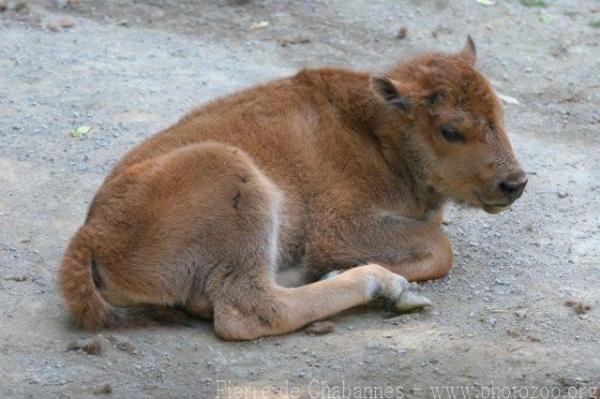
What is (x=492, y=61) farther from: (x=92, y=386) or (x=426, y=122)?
(x=92, y=386)

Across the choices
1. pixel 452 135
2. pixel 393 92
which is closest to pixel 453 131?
pixel 452 135

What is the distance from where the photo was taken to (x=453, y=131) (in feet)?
25.6

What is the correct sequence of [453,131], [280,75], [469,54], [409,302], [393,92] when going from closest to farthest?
[409,302] → [453,131] → [393,92] → [469,54] → [280,75]

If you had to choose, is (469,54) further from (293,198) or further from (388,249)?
(293,198)

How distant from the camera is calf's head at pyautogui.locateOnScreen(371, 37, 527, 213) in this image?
25.3 ft

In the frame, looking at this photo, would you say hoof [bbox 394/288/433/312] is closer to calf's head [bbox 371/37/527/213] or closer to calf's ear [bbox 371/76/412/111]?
calf's head [bbox 371/37/527/213]

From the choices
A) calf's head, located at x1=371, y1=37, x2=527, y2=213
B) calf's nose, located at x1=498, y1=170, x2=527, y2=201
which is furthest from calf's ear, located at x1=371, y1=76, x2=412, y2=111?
calf's nose, located at x1=498, y1=170, x2=527, y2=201

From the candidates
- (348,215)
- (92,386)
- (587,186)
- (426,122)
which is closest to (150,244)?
(92,386)

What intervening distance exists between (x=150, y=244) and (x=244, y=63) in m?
5.60

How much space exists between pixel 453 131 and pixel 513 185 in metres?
0.59

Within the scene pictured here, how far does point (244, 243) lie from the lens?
23.4 ft

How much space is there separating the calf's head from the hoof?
3.21ft

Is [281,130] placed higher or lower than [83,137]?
higher

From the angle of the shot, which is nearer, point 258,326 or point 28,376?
point 28,376
